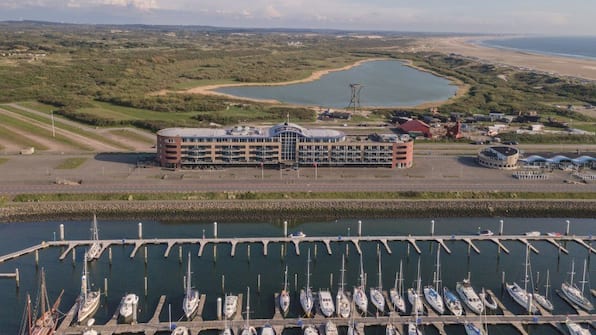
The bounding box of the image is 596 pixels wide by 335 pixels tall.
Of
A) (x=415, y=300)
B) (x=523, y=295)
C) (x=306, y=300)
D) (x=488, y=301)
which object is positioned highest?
(x=415, y=300)

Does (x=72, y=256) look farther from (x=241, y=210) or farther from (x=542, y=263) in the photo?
(x=542, y=263)

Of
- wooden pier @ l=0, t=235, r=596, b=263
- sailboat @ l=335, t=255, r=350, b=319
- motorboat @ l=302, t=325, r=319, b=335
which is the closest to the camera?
motorboat @ l=302, t=325, r=319, b=335

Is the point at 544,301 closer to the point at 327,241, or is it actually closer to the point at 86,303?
the point at 327,241

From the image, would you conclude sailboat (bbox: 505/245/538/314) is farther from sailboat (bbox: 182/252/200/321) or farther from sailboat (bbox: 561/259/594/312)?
sailboat (bbox: 182/252/200/321)

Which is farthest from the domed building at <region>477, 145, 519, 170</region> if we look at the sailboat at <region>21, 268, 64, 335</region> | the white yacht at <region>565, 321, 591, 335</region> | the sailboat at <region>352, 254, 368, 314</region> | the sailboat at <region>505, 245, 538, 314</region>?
the sailboat at <region>21, 268, 64, 335</region>

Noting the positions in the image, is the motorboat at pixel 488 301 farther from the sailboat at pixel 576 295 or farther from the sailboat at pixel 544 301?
the sailboat at pixel 576 295

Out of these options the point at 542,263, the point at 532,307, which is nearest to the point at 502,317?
the point at 532,307

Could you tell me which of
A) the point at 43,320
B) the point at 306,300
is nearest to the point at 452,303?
the point at 306,300
